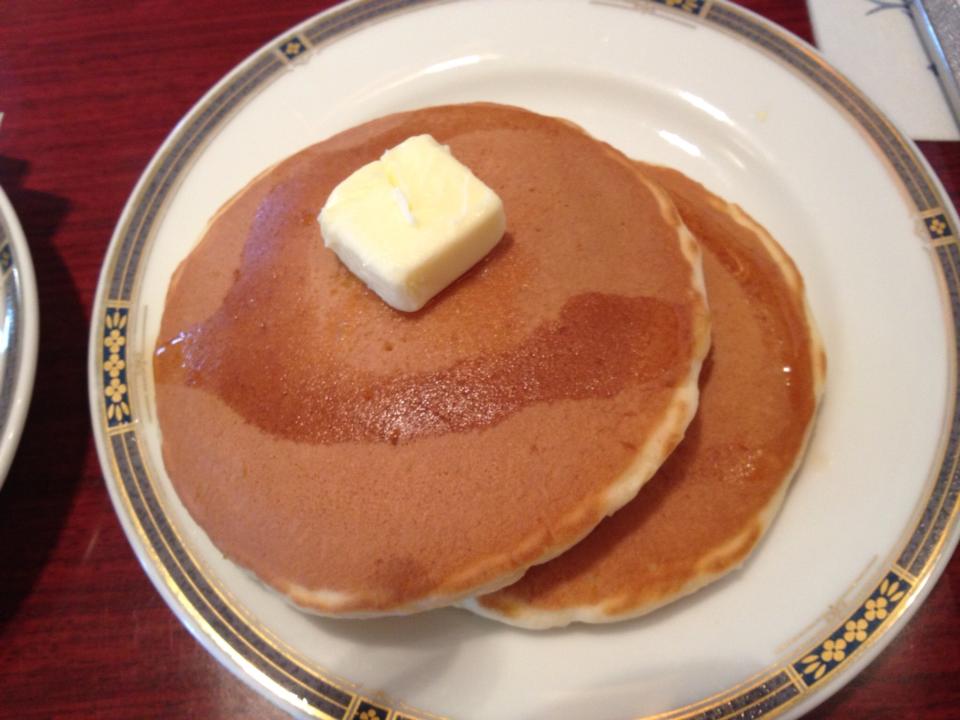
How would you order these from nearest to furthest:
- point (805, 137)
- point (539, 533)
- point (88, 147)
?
point (539, 533) → point (805, 137) → point (88, 147)

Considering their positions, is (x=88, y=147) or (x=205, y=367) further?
(x=88, y=147)

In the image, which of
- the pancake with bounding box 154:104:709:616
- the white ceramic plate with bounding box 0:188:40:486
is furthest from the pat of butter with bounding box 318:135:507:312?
the white ceramic plate with bounding box 0:188:40:486

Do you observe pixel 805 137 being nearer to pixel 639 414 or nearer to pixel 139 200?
pixel 639 414

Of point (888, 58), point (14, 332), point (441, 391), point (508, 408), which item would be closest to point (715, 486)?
point (508, 408)

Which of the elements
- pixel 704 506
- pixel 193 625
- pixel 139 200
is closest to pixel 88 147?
pixel 139 200

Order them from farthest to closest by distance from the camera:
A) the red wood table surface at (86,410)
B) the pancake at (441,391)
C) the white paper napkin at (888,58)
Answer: the white paper napkin at (888,58)
the red wood table surface at (86,410)
the pancake at (441,391)

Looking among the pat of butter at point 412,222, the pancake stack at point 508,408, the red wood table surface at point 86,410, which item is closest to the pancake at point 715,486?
the pancake stack at point 508,408

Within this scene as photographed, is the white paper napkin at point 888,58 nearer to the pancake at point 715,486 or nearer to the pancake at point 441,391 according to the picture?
the pancake at point 715,486

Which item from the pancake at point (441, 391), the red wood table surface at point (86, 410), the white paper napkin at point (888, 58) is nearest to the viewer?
the pancake at point (441, 391)
